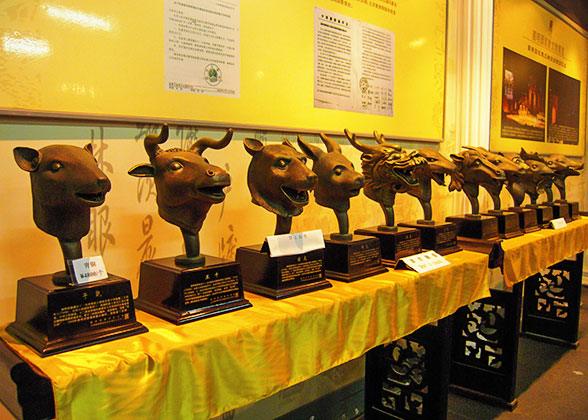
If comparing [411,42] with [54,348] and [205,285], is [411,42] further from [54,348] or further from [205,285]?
[54,348]

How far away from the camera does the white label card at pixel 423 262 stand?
1.65 meters

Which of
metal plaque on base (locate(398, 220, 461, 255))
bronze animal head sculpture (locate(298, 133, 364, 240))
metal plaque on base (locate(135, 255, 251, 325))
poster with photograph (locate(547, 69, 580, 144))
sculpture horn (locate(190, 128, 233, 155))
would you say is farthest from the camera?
poster with photograph (locate(547, 69, 580, 144))

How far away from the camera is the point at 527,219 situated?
103 inches

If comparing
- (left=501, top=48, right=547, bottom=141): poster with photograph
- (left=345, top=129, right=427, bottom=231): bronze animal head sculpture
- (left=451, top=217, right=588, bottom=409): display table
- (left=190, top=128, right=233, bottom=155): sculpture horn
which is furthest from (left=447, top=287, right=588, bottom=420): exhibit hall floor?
(left=190, top=128, right=233, bottom=155): sculpture horn

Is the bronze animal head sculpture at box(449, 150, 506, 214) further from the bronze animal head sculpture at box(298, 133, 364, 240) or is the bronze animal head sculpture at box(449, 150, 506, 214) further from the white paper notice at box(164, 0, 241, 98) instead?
the white paper notice at box(164, 0, 241, 98)

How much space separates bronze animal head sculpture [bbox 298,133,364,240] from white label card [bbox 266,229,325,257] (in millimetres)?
204

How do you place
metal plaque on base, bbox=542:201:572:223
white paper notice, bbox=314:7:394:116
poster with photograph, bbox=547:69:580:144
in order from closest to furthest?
white paper notice, bbox=314:7:394:116 < metal plaque on base, bbox=542:201:572:223 < poster with photograph, bbox=547:69:580:144

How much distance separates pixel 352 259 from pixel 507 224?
4.09 ft

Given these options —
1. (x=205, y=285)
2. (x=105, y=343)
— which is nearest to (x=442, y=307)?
(x=205, y=285)

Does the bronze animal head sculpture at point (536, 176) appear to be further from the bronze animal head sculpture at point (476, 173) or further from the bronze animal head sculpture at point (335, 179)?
the bronze animal head sculpture at point (335, 179)

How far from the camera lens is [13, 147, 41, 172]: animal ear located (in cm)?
98

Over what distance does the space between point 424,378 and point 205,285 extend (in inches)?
48.2

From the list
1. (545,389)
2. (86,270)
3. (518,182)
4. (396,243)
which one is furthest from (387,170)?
(545,389)

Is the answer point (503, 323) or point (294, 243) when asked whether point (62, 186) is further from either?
point (503, 323)
